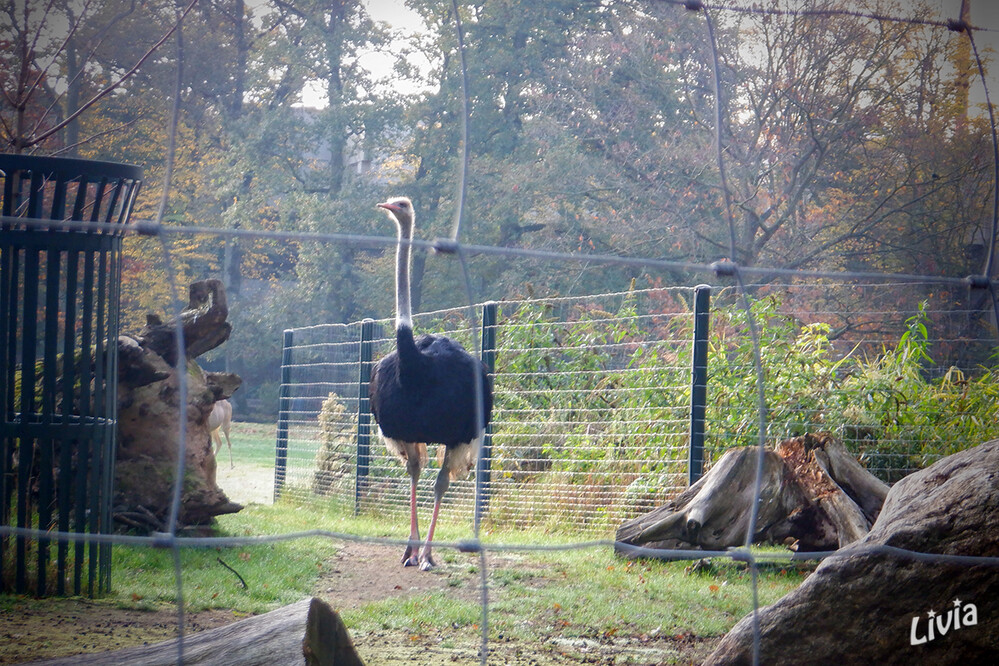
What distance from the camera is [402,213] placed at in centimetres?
405

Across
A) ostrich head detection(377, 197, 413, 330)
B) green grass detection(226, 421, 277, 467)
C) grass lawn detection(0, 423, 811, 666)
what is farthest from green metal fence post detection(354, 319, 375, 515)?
ostrich head detection(377, 197, 413, 330)

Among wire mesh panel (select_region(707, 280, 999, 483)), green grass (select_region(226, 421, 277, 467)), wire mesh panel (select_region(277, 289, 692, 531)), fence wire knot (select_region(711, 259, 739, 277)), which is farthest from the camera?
green grass (select_region(226, 421, 277, 467))

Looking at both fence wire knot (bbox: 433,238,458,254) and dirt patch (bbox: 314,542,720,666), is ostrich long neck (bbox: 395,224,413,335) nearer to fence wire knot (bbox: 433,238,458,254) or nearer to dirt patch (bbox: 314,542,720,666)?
dirt patch (bbox: 314,542,720,666)

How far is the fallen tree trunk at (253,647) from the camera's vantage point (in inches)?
72.3

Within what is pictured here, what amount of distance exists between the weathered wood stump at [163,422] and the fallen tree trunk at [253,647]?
2.23 meters

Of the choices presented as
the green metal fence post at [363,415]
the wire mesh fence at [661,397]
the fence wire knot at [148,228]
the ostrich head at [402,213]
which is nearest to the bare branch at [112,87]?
the fence wire knot at [148,228]

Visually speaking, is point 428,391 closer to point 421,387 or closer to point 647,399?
point 421,387

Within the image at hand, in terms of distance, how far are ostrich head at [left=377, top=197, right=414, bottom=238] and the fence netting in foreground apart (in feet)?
3.87

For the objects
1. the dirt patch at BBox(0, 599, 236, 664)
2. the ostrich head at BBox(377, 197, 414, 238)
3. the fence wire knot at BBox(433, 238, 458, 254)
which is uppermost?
the ostrich head at BBox(377, 197, 414, 238)

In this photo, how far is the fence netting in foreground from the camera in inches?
188

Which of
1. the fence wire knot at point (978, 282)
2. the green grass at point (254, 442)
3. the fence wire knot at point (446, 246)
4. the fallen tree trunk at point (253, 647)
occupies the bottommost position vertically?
the green grass at point (254, 442)

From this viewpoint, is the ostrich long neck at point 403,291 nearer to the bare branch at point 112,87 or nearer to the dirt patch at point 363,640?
the dirt patch at point 363,640

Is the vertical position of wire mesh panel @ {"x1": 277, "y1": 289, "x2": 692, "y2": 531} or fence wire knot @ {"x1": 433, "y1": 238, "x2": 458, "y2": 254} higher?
fence wire knot @ {"x1": 433, "y1": 238, "x2": 458, "y2": 254}

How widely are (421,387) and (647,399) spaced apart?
1629mm
